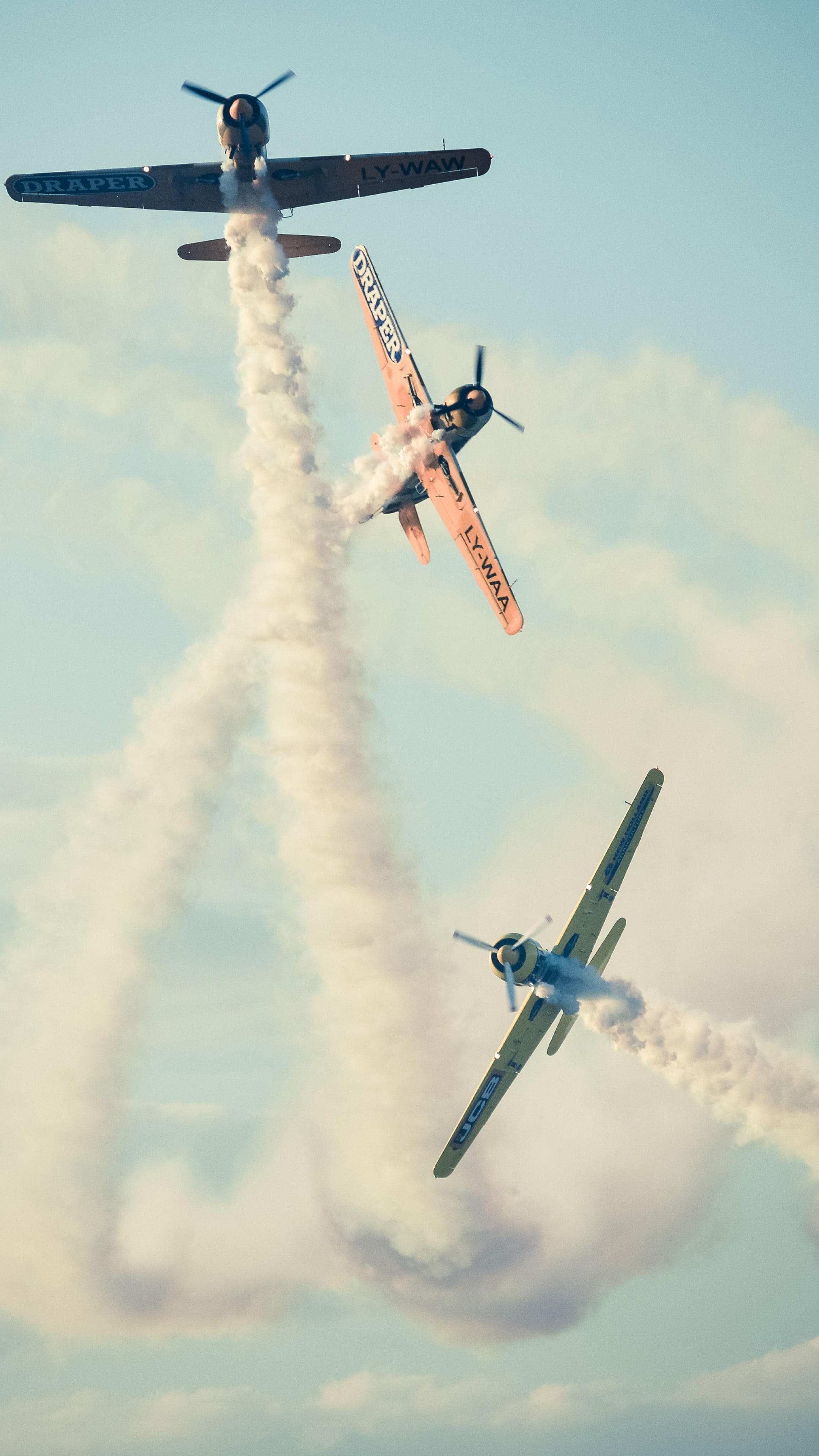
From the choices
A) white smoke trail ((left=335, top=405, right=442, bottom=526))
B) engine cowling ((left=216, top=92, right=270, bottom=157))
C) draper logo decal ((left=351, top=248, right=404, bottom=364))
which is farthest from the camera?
draper logo decal ((left=351, top=248, right=404, bottom=364))

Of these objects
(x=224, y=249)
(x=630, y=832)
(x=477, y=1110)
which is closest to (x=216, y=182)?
(x=224, y=249)

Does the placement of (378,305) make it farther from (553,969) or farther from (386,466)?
(553,969)

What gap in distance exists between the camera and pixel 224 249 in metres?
64.6

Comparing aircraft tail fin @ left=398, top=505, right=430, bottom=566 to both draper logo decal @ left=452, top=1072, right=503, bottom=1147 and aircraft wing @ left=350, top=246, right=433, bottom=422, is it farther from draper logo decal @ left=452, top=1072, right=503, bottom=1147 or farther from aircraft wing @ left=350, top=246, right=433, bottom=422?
draper logo decal @ left=452, top=1072, right=503, bottom=1147

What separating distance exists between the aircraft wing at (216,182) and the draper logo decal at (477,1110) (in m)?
33.2

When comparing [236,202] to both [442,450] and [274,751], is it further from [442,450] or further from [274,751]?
[274,751]

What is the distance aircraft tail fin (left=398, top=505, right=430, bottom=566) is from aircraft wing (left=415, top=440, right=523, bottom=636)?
1678mm

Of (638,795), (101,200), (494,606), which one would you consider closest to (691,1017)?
(638,795)

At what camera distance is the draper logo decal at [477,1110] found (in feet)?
212

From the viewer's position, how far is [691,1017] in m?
62.5

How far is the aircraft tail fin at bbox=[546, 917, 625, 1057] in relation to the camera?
61.8 m

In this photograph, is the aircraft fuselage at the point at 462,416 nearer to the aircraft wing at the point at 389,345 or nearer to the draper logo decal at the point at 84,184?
the aircraft wing at the point at 389,345

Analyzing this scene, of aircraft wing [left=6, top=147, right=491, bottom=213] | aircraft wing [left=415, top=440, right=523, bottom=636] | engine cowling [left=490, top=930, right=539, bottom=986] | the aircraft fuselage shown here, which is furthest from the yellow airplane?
aircraft wing [left=6, top=147, right=491, bottom=213]

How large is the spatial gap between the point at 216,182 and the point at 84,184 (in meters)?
5.00
